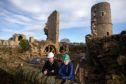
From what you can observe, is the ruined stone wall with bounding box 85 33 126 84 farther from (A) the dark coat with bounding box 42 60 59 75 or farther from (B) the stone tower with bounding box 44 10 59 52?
(A) the dark coat with bounding box 42 60 59 75

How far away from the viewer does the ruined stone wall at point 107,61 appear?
21094 mm

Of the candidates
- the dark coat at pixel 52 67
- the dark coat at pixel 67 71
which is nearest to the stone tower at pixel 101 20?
the dark coat at pixel 52 67

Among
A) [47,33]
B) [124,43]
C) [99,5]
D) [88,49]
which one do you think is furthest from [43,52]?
[124,43]

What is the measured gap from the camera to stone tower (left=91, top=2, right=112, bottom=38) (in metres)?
41.5

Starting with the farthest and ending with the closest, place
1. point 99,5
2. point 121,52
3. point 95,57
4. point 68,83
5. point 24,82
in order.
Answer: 1. point 99,5
2. point 95,57
3. point 121,52
4. point 24,82
5. point 68,83

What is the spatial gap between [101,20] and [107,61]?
18216 millimetres

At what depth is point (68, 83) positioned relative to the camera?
530 cm

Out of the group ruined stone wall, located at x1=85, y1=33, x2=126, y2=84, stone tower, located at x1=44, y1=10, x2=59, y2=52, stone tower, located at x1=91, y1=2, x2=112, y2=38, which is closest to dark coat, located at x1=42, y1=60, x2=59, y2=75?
ruined stone wall, located at x1=85, y1=33, x2=126, y2=84

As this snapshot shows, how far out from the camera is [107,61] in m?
24.9

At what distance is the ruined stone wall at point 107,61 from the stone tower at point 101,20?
39.4ft

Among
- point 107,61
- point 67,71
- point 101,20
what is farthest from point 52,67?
point 101,20

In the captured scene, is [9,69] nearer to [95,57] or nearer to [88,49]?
[95,57]

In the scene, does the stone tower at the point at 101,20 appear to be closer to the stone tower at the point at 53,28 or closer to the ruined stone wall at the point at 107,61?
the stone tower at the point at 53,28

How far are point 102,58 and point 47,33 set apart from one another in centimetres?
2018
